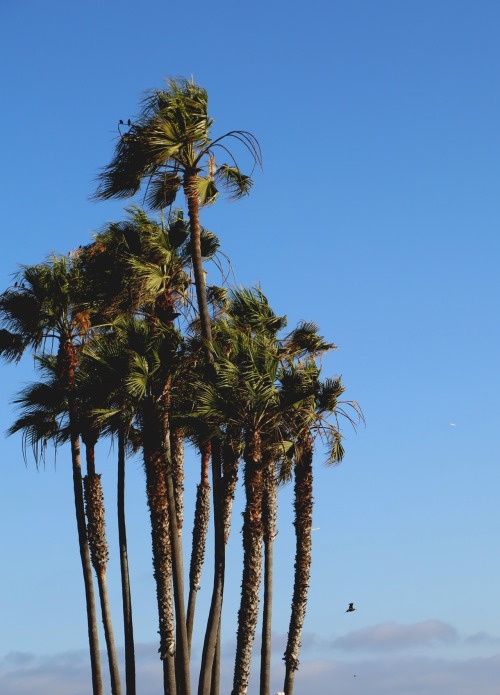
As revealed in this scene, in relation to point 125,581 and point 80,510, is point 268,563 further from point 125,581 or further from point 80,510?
point 80,510

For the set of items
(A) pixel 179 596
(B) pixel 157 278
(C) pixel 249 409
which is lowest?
(A) pixel 179 596

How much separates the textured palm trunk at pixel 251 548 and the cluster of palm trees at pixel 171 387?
4cm

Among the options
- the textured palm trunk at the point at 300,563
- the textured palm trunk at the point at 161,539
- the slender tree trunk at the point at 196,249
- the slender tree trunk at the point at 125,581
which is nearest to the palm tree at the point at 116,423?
the slender tree trunk at the point at 125,581

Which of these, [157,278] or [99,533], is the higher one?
[157,278]

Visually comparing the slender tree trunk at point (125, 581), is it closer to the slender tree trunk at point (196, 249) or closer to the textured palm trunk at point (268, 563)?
the textured palm trunk at point (268, 563)

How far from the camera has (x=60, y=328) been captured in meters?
41.8

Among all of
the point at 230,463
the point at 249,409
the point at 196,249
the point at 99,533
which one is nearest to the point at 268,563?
the point at 99,533

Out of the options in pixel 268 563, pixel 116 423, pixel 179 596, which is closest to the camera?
pixel 179 596

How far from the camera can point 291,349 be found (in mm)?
43625

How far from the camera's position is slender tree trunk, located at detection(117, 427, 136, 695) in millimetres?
40844

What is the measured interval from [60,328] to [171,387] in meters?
5.39

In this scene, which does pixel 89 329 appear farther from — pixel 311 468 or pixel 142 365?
pixel 311 468

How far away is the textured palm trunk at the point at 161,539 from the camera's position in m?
37.4

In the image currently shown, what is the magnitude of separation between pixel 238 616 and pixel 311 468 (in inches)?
215
